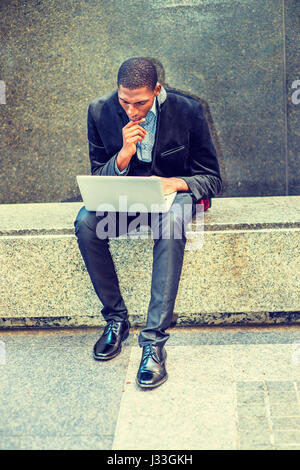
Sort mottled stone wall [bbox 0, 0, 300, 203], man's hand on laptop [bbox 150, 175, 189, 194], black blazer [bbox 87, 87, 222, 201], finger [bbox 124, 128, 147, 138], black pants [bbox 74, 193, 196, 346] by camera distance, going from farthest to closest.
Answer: mottled stone wall [bbox 0, 0, 300, 203] < black blazer [bbox 87, 87, 222, 201] < man's hand on laptop [bbox 150, 175, 189, 194] < finger [bbox 124, 128, 147, 138] < black pants [bbox 74, 193, 196, 346]

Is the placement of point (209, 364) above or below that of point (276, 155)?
below

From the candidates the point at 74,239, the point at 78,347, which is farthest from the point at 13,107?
the point at 78,347

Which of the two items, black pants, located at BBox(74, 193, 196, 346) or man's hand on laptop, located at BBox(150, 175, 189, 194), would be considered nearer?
black pants, located at BBox(74, 193, 196, 346)

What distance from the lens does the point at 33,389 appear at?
2.54 meters

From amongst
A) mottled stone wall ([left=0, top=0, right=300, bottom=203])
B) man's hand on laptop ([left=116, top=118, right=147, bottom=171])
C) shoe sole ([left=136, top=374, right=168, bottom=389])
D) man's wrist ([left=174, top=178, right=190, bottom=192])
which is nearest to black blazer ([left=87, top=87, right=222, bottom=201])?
man's wrist ([left=174, top=178, right=190, bottom=192])

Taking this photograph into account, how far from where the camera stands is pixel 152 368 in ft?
8.28

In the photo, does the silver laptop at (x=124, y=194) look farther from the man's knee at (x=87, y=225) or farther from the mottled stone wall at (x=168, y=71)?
the mottled stone wall at (x=168, y=71)

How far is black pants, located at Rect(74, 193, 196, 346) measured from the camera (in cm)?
259

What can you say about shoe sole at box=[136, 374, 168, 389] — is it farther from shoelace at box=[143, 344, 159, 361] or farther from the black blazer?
the black blazer

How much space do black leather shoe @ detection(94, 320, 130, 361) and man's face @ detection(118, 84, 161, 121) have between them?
113 cm
